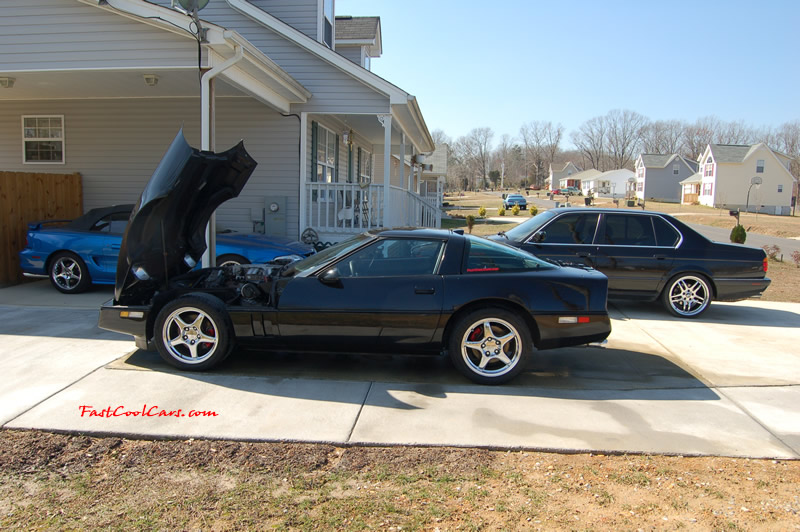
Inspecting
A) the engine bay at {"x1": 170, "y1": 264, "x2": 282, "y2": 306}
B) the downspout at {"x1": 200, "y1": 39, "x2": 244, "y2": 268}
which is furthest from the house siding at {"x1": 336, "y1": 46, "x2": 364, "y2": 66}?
the engine bay at {"x1": 170, "y1": 264, "x2": 282, "y2": 306}

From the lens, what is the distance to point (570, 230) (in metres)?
8.45

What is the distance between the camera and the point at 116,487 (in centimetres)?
324

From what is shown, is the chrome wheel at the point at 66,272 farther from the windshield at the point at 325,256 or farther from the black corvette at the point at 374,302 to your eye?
the windshield at the point at 325,256

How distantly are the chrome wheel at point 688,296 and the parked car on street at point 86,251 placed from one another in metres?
5.57

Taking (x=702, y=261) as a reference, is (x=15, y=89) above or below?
above

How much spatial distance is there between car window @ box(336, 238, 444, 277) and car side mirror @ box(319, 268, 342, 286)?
12cm

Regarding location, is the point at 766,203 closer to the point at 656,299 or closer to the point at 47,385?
the point at 656,299

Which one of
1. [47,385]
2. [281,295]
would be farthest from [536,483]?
[47,385]

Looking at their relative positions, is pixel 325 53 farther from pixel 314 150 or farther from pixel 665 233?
pixel 665 233

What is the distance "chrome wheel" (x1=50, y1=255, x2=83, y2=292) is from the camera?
348 inches

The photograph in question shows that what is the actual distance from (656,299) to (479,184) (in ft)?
425

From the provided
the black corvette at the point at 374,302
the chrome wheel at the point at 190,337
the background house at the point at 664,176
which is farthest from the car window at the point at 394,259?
the background house at the point at 664,176

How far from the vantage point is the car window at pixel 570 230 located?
842 cm

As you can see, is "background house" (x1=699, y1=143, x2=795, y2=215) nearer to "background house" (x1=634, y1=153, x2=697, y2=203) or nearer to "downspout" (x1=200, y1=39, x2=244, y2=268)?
"background house" (x1=634, y1=153, x2=697, y2=203)
